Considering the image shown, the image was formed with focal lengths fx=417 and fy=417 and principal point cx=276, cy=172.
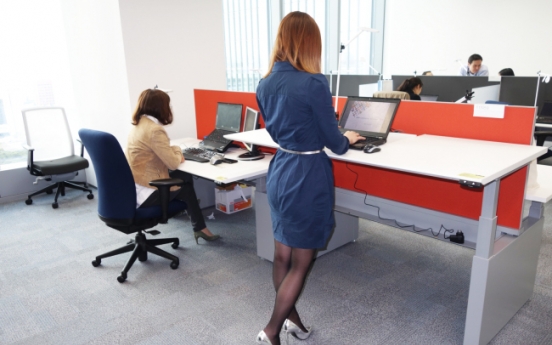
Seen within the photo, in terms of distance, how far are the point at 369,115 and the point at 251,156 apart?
0.90 meters

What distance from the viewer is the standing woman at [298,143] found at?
60.8 inches

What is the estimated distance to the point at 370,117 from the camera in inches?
91.4

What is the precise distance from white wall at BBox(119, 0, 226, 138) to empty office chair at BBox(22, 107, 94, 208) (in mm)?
1020

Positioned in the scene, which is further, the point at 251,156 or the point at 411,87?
the point at 411,87

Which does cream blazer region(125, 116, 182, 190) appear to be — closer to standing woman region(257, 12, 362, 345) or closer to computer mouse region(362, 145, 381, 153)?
standing woman region(257, 12, 362, 345)

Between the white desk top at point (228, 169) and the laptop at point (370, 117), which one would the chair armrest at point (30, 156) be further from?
the laptop at point (370, 117)

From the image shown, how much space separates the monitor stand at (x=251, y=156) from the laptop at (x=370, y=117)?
0.68 m

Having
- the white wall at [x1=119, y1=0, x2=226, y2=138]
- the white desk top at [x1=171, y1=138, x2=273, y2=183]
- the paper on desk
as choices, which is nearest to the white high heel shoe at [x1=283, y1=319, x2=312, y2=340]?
the white desk top at [x1=171, y1=138, x2=273, y2=183]

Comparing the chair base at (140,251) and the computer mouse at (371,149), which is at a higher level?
the computer mouse at (371,149)

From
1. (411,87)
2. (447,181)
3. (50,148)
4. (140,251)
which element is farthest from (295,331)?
(50,148)

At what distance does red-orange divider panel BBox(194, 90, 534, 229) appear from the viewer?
2004mm

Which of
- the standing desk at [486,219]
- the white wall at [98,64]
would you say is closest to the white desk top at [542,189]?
the standing desk at [486,219]

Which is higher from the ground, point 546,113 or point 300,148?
point 300,148

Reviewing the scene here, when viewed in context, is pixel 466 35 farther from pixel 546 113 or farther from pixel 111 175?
pixel 111 175
